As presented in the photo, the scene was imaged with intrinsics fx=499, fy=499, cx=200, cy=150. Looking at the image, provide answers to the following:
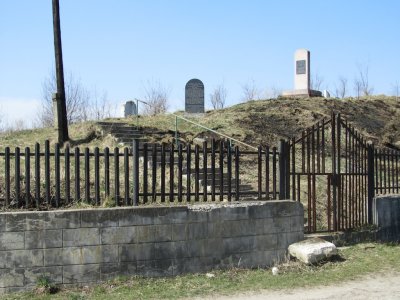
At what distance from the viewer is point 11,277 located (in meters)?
7.16

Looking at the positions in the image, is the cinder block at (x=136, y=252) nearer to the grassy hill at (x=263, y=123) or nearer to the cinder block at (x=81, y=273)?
the cinder block at (x=81, y=273)

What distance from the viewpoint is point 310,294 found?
23.9 feet

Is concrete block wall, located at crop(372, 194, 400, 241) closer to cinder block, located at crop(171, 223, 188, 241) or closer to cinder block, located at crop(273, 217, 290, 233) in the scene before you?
cinder block, located at crop(273, 217, 290, 233)

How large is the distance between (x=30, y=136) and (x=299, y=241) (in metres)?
10.5

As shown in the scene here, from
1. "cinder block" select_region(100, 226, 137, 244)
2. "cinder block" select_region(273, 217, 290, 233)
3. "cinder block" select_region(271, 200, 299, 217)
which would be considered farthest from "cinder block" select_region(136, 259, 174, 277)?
"cinder block" select_region(271, 200, 299, 217)

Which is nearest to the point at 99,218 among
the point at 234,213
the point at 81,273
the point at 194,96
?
the point at 81,273

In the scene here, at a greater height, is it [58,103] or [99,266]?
[58,103]

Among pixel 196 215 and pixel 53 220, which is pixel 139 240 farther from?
pixel 53 220

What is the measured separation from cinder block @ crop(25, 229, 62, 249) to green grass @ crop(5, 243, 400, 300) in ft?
2.21

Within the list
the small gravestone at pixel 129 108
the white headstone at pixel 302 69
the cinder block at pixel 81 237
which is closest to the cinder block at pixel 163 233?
the cinder block at pixel 81 237

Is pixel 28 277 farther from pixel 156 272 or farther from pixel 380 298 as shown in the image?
pixel 380 298

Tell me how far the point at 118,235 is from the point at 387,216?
700 cm

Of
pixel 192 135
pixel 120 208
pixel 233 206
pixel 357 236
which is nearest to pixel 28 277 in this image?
pixel 120 208

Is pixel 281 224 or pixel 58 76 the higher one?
pixel 58 76
